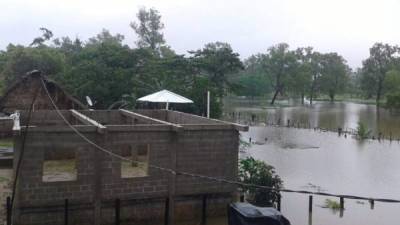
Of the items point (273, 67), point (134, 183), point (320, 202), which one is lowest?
point (320, 202)

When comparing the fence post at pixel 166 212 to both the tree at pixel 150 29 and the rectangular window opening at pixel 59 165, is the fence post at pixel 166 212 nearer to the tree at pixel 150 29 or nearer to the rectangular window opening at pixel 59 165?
the rectangular window opening at pixel 59 165

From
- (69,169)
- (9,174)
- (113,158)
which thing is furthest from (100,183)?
(9,174)

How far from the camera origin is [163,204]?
14.5 meters

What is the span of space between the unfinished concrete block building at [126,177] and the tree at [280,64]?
235 feet

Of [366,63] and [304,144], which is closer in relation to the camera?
[304,144]

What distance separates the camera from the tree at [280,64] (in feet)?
279

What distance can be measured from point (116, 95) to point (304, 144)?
14385mm

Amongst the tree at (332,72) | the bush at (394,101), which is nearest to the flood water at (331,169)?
the bush at (394,101)

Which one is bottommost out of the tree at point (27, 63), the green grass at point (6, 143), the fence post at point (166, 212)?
the fence post at point (166, 212)

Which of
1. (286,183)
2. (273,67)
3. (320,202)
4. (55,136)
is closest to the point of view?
(55,136)

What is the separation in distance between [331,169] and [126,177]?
49.2 feet

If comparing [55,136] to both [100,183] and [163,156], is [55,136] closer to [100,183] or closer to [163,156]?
[100,183]

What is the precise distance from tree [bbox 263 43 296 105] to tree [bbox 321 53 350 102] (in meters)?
10.6

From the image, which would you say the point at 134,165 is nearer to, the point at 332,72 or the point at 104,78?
the point at 104,78
